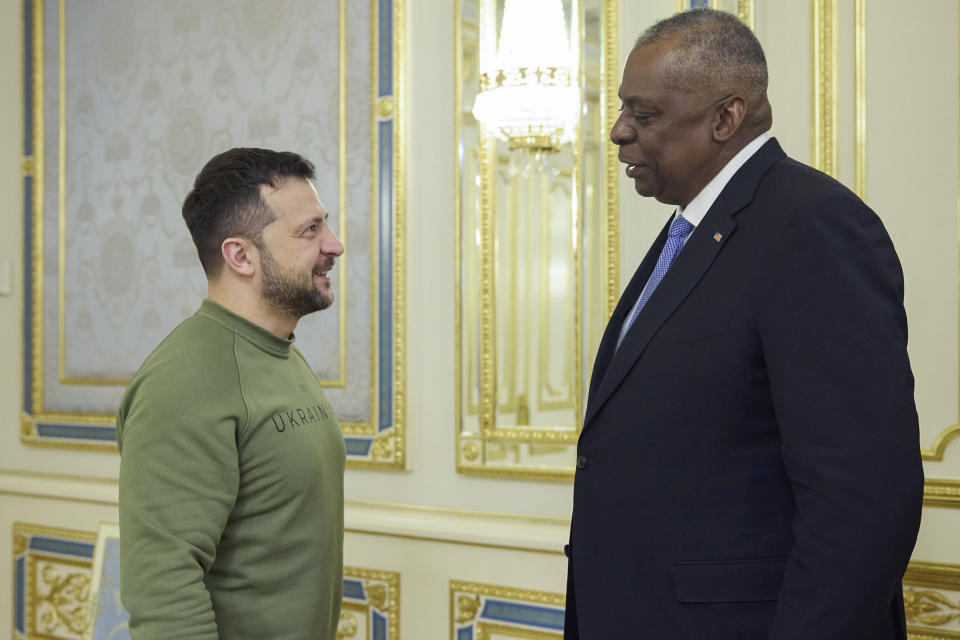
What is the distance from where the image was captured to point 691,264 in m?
1.31

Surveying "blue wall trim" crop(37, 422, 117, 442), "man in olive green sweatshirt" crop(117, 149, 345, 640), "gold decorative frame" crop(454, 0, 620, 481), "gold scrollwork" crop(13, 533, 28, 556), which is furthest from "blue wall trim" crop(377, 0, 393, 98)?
"gold scrollwork" crop(13, 533, 28, 556)

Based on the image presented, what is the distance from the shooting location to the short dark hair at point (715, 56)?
4.40ft

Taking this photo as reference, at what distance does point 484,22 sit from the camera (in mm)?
2752

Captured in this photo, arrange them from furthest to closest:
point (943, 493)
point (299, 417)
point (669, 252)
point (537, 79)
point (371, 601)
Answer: point (371, 601), point (537, 79), point (943, 493), point (299, 417), point (669, 252)

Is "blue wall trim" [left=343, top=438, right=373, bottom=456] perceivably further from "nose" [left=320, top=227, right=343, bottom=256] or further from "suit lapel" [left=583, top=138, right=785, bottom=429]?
"suit lapel" [left=583, top=138, right=785, bottom=429]

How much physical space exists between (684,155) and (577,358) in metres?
1.31

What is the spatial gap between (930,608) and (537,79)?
1.61m

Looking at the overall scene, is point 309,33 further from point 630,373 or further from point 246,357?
point 630,373

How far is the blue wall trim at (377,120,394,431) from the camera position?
9.49 ft

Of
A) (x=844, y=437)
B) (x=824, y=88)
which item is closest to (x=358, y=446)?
(x=824, y=88)

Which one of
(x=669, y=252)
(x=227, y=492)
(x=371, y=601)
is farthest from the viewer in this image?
(x=371, y=601)

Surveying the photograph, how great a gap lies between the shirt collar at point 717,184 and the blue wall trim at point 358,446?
5.62 feet

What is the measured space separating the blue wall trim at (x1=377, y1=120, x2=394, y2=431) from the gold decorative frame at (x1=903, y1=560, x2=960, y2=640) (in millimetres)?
1429

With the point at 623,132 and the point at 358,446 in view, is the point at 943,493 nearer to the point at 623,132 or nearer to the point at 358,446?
the point at 623,132
